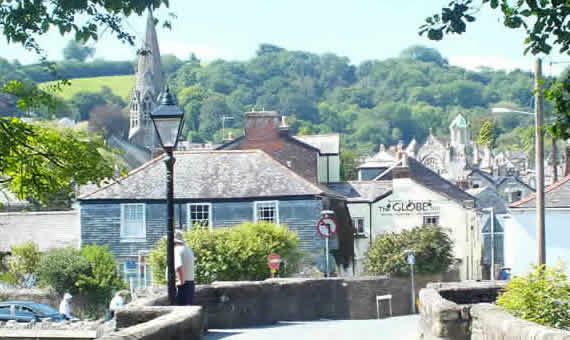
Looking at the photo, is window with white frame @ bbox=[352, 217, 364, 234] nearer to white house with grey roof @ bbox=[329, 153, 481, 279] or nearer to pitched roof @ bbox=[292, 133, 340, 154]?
white house with grey roof @ bbox=[329, 153, 481, 279]

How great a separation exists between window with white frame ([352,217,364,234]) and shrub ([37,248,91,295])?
56.5 feet

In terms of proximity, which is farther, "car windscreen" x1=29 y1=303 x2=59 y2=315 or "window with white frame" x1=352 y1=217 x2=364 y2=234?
"window with white frame" x1=352 y1=217 x2=364 y2=234

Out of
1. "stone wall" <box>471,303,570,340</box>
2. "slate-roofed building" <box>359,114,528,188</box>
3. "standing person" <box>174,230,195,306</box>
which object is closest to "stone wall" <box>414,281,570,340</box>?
"stone wall" <box>471,303,570,340</box>

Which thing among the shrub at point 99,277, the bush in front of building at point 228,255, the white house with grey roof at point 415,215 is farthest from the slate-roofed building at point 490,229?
the shrub at point 99,277

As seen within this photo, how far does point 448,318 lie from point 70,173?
17.6ft

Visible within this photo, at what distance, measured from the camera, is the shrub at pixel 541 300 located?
1201 centimetres

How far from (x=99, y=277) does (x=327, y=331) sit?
26306mm

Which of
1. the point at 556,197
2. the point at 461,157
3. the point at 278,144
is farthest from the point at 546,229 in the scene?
the point at 461,157

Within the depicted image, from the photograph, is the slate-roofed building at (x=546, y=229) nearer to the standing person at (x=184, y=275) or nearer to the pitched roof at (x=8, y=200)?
the pitched roof at (x=8, y=200)

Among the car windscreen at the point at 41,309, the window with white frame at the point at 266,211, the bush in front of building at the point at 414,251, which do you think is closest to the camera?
the car windscreen at the point at 41,309

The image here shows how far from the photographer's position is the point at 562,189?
140 ft

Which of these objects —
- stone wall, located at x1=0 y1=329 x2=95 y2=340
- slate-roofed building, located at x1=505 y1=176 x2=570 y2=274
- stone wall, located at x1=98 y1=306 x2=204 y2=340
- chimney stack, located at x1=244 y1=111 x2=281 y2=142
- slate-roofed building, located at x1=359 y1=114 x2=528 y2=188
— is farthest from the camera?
slate-roofed building, located at x1=359 y1=114 x2=528 y2=188

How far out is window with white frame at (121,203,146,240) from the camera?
44.6m

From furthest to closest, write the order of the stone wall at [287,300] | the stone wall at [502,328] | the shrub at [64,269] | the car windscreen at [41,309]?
the shrub at [64,269] → the car windscreen at [41,309] → the stone wall at [287,300] → the stone wall at [502,328]
